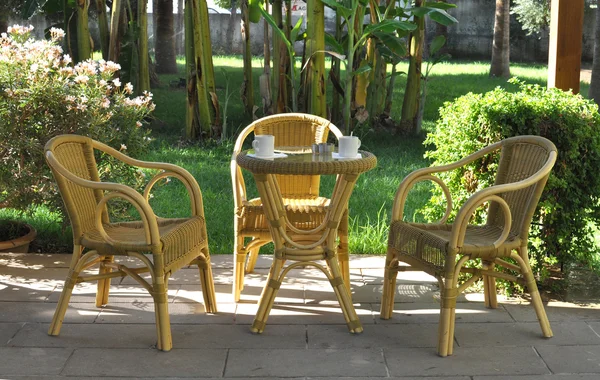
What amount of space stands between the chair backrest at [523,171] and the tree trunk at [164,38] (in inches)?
429

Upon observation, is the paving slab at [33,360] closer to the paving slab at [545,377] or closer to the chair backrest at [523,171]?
Result: the paving slab at [545,377]

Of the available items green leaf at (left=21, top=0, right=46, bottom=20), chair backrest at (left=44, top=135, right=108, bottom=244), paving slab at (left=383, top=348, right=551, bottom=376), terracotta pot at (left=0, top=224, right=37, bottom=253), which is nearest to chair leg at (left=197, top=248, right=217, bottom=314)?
chair backrest at (left=44, top=135, right=108, bottom=244)

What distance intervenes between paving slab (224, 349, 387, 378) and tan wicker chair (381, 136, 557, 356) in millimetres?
356

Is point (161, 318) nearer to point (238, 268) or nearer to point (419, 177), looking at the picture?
point (238, 268)

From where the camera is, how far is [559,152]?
4.37 meters

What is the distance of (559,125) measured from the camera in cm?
434

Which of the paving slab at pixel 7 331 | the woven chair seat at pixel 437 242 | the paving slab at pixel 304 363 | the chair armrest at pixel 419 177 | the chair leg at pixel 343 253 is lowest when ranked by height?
the paving slab at pixel 304 363

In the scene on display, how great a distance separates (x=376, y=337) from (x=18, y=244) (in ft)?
8.61

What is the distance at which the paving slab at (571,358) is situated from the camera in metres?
3.47

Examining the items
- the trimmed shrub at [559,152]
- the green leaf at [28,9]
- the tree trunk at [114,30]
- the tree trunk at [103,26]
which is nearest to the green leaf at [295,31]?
the tree trunk at [114,30]

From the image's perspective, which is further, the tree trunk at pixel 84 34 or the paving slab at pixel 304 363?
the tree trunk at pixel 84 34

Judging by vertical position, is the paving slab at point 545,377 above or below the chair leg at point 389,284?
below

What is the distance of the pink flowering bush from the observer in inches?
187

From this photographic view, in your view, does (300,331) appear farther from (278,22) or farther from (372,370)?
(278,22)
